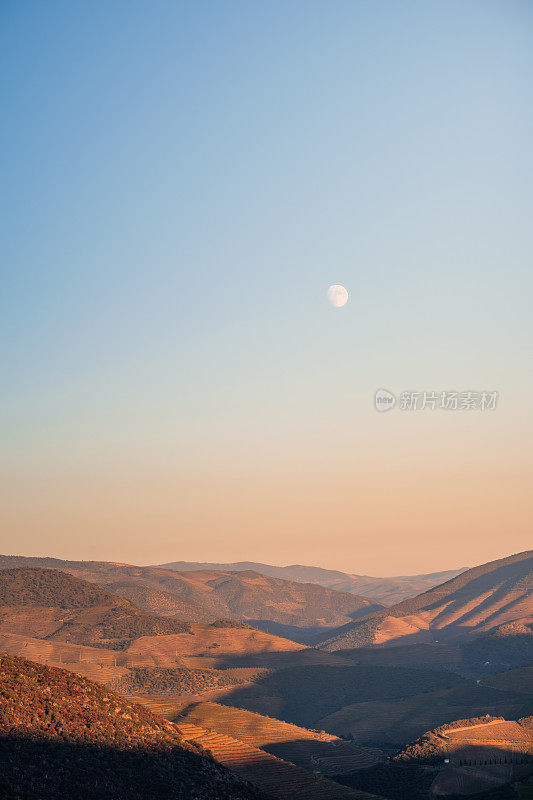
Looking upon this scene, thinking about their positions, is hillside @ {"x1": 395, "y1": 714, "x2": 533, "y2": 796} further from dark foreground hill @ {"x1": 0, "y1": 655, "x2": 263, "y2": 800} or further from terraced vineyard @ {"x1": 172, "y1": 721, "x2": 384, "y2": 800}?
dark foreground hill @ {"x1": 0, "y1": 655, "x2": 263, "y2": 800}

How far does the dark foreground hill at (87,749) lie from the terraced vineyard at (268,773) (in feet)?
39.5

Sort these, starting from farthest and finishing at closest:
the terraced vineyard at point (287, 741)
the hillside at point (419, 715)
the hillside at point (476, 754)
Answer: the hillside at point (419, 715) → the terraced vineyard at point (287, 741) → the hillside at point (476, 754)

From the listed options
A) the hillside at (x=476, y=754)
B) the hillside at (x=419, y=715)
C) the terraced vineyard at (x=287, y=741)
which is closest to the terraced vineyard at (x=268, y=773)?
the terraced vineyard at (x=287, y=741)

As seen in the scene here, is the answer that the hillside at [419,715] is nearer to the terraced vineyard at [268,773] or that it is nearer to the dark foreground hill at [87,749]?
the terraced vineyard at [268,773]

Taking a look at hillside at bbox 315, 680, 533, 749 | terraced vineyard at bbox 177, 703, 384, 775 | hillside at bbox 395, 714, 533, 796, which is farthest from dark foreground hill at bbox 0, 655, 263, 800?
hillside at bbox 315, 680, 533, 749

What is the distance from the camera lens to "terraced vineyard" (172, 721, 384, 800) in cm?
10062

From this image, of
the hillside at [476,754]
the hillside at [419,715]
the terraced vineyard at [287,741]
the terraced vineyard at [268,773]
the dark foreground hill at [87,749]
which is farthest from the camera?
the hillside at [419,715]

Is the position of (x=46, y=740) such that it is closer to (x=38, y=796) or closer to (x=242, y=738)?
(x=38, y=796)

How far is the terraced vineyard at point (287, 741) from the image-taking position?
137 metres

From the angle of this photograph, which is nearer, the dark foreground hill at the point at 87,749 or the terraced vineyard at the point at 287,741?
the dark foreground hill at the point at 87,749

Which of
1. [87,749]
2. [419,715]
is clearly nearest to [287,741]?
[419,715]

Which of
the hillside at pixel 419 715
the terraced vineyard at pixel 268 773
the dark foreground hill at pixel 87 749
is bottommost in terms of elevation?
the hillside at pixel 419 715

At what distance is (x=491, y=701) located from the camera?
7431 inches

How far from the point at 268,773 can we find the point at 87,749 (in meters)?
43.3
